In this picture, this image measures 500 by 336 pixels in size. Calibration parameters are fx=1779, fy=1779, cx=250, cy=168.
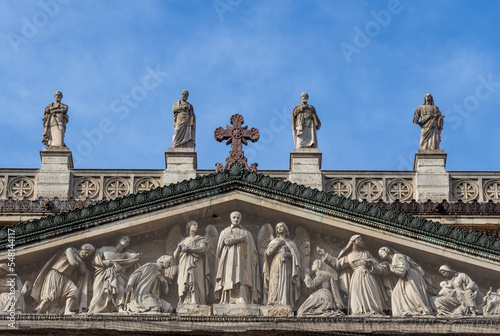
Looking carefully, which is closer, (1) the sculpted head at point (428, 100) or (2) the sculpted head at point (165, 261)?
(2) the sculpted head at point (165, 261)

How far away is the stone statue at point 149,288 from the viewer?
108 ft

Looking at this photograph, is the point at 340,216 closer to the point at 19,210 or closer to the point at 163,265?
the point at 163,265

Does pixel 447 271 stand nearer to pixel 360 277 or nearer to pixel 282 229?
pixel 360 277

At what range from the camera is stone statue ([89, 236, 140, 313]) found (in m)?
32.9

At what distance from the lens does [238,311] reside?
32.7m

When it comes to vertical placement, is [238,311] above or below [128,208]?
below

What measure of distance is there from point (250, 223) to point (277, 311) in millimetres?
1991

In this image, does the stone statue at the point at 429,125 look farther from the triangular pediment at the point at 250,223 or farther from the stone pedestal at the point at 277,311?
the stone pedestal at the point at 277,311

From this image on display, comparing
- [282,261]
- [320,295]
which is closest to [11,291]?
[282,261]

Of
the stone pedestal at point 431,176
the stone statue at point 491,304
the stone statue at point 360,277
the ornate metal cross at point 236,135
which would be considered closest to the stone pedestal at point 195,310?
the stone statue at point 360,277

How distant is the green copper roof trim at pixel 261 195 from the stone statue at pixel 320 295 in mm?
1114

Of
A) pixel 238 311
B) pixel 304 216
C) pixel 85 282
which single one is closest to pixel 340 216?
pixel 304 216

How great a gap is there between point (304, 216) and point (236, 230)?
131 centimetres

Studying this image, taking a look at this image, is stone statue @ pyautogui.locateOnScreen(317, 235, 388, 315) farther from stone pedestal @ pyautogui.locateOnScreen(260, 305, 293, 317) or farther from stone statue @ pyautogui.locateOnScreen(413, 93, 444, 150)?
stone statue @ pyautogui.locateOnScreen(413, 93, 444, 150)
